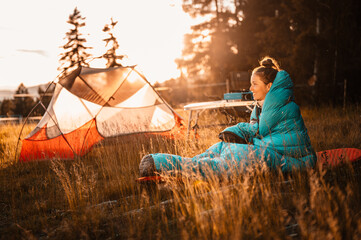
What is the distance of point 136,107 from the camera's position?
653 cm

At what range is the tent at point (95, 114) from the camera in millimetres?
5238

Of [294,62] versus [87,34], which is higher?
[87,34]

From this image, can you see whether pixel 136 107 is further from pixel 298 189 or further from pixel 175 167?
pixel 298 189

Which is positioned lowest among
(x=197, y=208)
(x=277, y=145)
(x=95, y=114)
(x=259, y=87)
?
(x=197, y=208)

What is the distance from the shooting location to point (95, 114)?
19.0 ft

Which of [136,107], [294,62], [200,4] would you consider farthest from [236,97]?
[200,4]

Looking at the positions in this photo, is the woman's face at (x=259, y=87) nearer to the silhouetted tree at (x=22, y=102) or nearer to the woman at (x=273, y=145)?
the woman at (x=273, y=145)

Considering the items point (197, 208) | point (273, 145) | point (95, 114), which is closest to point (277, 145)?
point (273, 145)

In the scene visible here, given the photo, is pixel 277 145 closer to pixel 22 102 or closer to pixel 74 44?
pixel 22 102

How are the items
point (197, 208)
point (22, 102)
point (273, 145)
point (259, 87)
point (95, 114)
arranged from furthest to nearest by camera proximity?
point (22, 102), point (95, 114), point (259, 87), point (273, 145), point (197, 208)

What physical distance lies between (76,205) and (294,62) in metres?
11.8

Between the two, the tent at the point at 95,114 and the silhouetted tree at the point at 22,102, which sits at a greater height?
the silhouetted tree at the point at 22,102

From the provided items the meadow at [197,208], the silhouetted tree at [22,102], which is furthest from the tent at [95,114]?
the silhouetted tree at [22,102]

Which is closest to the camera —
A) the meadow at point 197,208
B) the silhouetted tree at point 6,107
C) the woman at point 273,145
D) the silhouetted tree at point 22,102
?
the meadow at point 197,208
